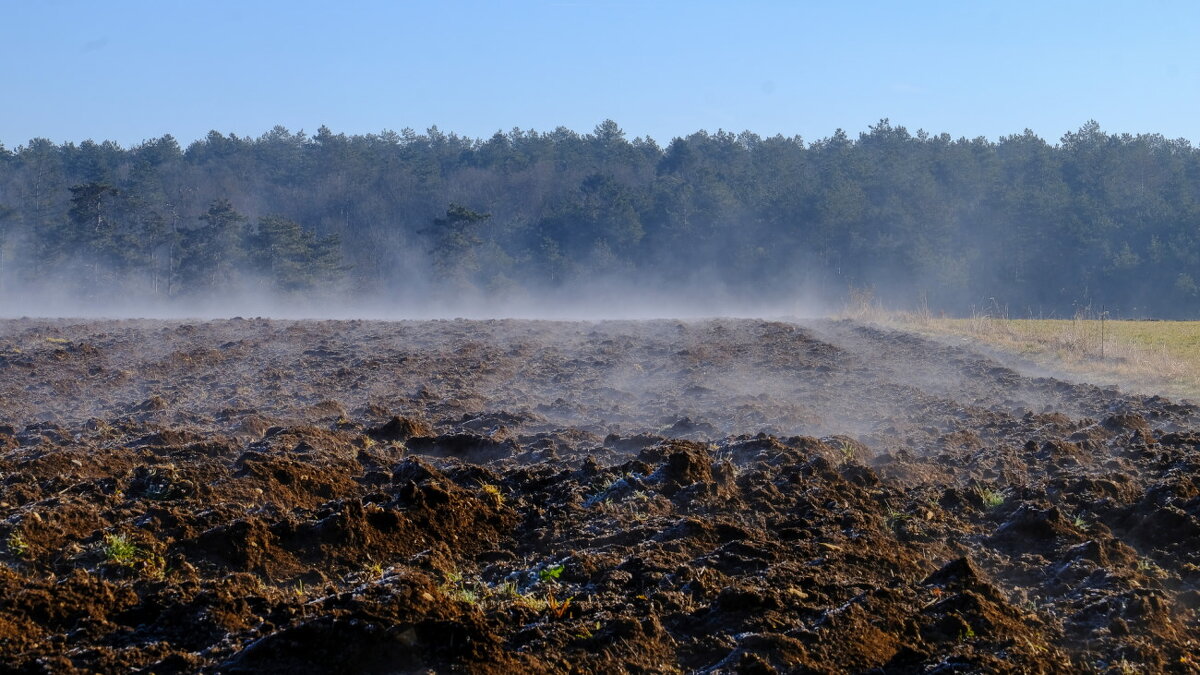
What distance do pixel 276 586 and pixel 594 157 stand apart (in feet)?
220

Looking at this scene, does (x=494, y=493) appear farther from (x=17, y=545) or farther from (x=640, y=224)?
(x=640, y=224)

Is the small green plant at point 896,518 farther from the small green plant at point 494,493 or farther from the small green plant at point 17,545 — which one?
the small green plant at point 17,545

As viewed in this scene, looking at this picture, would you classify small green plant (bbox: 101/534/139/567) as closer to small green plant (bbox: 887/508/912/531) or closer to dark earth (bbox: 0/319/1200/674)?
dark earth (bbox: 0/319/1200/674)

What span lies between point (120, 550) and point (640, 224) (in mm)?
46746

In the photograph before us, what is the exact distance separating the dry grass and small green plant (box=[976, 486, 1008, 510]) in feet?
22.5

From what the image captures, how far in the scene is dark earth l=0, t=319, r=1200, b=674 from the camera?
4.16 m

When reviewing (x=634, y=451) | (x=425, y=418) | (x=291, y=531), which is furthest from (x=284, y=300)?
(x=291, y=531)

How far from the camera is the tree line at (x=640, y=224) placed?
42.2 metres

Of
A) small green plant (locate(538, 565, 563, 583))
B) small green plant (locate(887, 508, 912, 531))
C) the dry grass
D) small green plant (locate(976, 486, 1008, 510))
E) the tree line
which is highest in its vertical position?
the tree line

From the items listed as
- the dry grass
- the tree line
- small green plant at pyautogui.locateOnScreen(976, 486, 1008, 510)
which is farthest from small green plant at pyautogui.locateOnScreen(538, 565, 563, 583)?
the tree line

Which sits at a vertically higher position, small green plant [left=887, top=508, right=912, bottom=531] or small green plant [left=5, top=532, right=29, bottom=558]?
small green plant [left=887, top=508, right=912, bottom=531]

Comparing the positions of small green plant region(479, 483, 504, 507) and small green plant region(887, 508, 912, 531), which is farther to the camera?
small green plant region(479, 483, 504, 507)

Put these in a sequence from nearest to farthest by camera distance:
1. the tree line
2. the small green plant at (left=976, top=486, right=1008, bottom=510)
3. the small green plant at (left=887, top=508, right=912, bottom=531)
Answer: the small green plant at (left=887, top=508, right=912, bottom=531), the small green plant at (left=976, top=486, right=1008, bottom=510), the tree line

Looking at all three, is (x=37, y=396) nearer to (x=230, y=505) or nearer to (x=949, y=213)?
(x=230, y=505)
